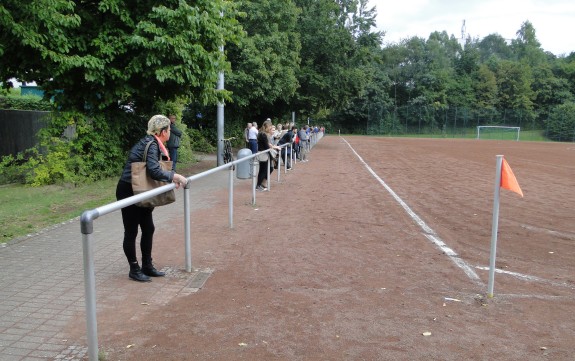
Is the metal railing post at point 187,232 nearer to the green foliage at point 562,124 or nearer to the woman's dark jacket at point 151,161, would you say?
the woman's dark jacket at point 151,161

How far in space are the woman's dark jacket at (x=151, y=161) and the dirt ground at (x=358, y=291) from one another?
1222 mm

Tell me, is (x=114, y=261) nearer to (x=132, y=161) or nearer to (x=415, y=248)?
(x=132, y=161)

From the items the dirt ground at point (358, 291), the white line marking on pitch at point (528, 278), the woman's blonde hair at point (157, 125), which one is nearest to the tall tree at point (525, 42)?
the dirt ground at point (358, 291)

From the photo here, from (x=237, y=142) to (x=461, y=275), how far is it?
2496 centimetres

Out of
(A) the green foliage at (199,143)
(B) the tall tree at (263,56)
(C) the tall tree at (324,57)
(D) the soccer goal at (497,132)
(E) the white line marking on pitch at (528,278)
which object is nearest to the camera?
(E) the white line marking on pitch at (528,278)

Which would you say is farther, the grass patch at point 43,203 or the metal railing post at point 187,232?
the grass patch at point 43,203

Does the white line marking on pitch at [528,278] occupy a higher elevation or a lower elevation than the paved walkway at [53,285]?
lower

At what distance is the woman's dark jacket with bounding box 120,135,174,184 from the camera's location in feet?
17.2

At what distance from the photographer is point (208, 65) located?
42.7 ft

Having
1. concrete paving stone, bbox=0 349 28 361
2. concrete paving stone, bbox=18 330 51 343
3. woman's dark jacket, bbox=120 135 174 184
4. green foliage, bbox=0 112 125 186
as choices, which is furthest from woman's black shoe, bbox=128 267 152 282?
green foliage, bbox=0 112 125 186

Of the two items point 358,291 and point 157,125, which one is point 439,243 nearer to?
point 358,291

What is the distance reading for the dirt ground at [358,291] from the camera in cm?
422

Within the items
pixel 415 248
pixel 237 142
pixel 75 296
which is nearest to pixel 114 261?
pixel 75 296

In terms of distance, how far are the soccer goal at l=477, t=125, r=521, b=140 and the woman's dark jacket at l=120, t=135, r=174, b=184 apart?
238 feet
